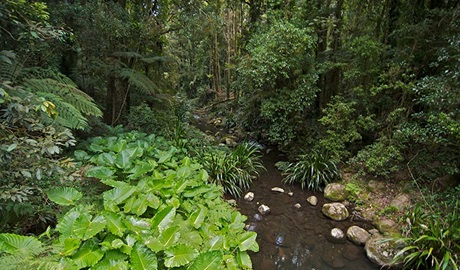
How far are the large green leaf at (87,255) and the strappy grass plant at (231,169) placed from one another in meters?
3.00

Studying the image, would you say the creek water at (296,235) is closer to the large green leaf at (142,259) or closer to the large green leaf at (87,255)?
the large green leaf at (142,259)

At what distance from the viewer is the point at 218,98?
52.5 ft

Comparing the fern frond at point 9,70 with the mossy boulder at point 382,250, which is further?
the mossy boulder at point 382,250

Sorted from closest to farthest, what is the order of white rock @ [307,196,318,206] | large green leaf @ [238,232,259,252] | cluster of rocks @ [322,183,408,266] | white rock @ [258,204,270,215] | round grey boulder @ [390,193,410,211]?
large green leaf @ [238,232,259,252], cluster of rocks @ [322,183,408,266], round grey boulder @ [390,193,410,211], white rock @ [258,204,270,215], white rock @ [307,196,318,206]

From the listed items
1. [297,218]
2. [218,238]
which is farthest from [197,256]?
[297,218]

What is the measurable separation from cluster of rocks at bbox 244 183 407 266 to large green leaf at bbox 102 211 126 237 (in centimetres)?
296

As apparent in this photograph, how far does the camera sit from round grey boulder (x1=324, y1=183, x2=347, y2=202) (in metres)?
5.08

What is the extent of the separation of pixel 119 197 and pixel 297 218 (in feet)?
10.8

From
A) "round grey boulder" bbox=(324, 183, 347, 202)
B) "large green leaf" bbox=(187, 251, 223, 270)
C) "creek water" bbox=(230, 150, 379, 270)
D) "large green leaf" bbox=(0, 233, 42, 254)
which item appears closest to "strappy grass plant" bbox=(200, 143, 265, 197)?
"creek water" bbox=(230, 150, 379, 270)

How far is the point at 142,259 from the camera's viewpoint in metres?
2.02

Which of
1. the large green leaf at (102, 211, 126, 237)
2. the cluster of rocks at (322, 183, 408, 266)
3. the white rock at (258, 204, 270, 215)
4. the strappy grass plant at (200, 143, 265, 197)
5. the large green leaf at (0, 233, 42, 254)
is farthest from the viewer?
the strappy grass plant at (200, 143, 265, 197)

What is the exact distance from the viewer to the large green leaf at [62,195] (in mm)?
2326

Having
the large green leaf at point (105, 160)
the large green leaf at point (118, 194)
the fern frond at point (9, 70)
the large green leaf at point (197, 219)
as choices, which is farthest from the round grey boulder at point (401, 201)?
the fern frond at point (9, 70)

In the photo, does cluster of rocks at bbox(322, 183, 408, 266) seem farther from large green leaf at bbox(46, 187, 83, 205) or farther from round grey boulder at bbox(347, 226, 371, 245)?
large green leaf at bbox(46, 187, 83, 205)
